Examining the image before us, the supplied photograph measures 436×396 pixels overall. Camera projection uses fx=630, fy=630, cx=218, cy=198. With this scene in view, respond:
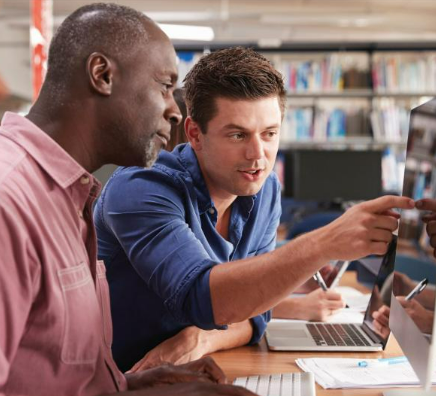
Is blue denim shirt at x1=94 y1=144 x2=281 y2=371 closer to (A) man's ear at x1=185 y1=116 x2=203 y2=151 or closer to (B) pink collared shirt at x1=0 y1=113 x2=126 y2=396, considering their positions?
(A) man's ear at x1=185 y1=116 x2=203 y2=151

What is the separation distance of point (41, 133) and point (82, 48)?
162 mm

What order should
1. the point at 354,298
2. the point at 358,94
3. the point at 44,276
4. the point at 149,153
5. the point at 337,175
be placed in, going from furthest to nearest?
the point at 358,94, the point at 337,175, the point at 354,298, the point at 149,153, the point at 44,276

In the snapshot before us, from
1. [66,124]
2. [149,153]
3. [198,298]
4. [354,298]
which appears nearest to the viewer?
[66,124]

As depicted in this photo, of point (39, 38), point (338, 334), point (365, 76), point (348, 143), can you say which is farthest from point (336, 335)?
point (365, 76)

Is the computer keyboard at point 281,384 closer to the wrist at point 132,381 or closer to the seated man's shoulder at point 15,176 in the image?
the wrist at point 132,381

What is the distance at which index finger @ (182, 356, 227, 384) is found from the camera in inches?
45.9

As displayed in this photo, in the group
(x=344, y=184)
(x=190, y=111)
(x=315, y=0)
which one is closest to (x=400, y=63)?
(x=344, y=184)

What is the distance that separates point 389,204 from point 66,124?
549 millimetres

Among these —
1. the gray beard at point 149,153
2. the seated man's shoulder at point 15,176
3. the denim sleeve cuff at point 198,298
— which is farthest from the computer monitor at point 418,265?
the seated man's shoulder at point 15,176

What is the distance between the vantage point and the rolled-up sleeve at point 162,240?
1252 mm

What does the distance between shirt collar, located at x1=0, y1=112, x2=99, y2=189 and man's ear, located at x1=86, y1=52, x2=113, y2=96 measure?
12cm

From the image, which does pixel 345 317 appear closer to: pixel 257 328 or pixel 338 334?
pixel 338 334

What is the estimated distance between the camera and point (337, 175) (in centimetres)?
499

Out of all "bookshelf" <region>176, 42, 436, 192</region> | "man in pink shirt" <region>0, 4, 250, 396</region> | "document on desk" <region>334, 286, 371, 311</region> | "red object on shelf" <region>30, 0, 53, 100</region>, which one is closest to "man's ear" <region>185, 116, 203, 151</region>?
"man in pink shirt" <region>0, 4, 250, 396</region>
